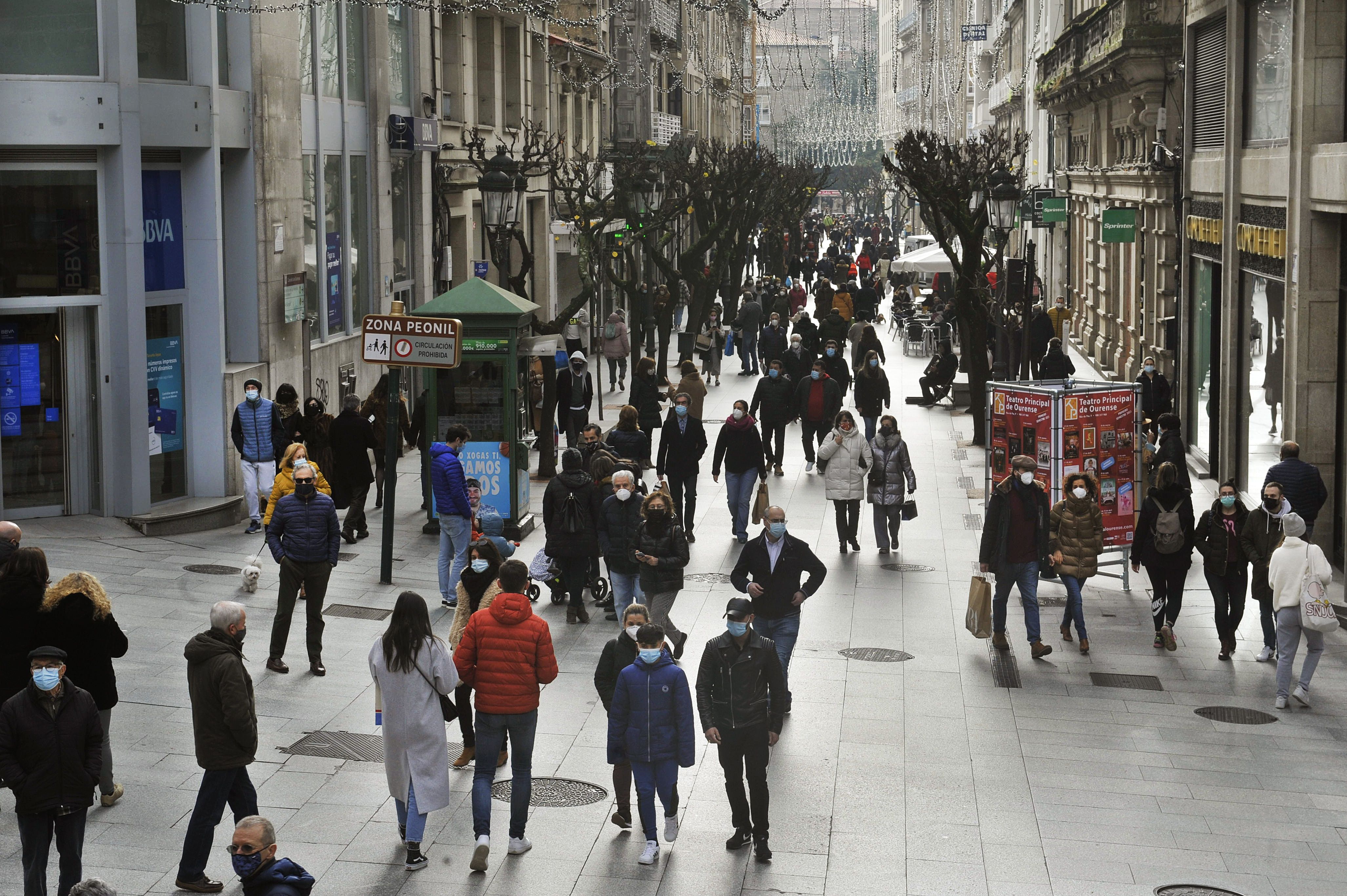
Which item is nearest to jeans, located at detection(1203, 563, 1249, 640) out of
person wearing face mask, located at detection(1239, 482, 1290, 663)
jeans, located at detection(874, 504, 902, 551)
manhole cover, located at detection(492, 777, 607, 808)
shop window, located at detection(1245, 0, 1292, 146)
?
person wearing face mask, located at detection(1239, 482, 1290, 663)

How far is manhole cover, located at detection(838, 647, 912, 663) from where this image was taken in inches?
560

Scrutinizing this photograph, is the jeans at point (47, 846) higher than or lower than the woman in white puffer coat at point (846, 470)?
lower

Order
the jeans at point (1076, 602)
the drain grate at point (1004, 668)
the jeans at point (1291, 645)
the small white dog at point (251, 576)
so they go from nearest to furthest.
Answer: the jeans at point (1291, 645) < the drain grate at point (1004, 668) < the jeans at point (1076, 602) < the small white dog at point (251, 576)

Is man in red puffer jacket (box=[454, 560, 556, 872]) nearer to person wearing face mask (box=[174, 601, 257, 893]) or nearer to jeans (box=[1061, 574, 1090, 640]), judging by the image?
person wearing face mask (box=[174, 601, 257, 893])

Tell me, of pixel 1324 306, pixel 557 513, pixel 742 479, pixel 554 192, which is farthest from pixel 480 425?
pixel 554 192

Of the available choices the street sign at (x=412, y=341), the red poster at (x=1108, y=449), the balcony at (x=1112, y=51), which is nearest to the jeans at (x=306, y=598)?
the street sign at (x=412, y=341)

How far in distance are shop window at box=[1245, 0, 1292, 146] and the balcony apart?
30.8ft

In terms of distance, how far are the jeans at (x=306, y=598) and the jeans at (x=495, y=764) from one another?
3.67 metres

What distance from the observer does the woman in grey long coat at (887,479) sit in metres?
18.5

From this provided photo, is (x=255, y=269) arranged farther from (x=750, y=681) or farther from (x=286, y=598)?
(x=750, y=681)

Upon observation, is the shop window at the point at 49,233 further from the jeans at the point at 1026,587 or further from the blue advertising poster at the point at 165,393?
the jeans at the point at 1026,587

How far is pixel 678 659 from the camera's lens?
43.4ft

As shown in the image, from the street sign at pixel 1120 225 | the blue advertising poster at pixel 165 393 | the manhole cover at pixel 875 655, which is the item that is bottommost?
the manhole cover at pixel 875 655

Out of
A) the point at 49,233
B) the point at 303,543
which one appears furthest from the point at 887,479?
the point at 49,233
